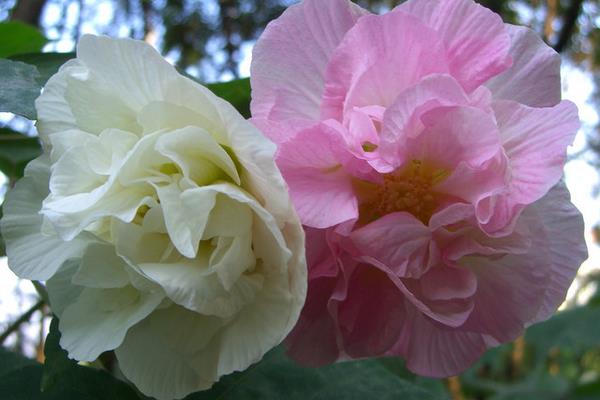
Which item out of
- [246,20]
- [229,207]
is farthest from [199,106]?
[246,20]

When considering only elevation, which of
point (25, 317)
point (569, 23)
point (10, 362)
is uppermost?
point (10, 362)

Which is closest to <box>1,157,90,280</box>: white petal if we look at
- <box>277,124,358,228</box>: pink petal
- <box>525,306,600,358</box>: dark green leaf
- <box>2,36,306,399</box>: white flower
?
<box>2,36,306,399</box>: white flower

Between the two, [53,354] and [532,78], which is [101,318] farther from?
[532,78]

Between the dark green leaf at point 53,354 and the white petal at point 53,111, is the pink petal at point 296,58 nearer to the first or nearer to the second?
the white petal at point 53,111

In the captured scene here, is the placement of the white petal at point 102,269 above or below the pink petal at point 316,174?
below

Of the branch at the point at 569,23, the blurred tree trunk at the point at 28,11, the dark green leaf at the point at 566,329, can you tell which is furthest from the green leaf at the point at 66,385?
the branch at the point at 569,23

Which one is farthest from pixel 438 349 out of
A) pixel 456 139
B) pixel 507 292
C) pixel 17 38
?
pixel 17 38

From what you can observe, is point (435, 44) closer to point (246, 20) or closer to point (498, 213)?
point (498, 213)
